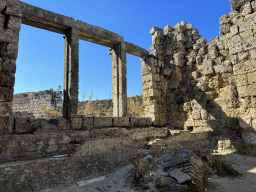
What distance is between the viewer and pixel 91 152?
4.50 metres

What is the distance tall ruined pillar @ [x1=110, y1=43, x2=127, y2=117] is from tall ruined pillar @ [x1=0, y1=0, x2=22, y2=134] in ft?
12.7

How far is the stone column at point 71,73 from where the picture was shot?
5.63 meters

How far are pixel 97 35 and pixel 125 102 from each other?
2828 millimetres

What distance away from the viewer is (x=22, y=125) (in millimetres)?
4320

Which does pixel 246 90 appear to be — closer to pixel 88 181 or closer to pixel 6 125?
pixel 88 181

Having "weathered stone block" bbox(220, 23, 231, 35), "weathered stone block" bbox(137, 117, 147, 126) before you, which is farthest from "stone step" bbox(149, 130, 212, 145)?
"weathered stone block" bbox(220, 23, 231, 35)

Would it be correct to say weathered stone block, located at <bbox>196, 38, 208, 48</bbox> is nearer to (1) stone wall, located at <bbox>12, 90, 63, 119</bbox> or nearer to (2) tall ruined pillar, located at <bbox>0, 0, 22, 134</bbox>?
(2) tall ruined pillar, located at <bbox>0, 0, 22, 134</bbox>

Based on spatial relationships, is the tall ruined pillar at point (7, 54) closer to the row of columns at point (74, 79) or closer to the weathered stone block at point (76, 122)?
the weathered stone block at point (76, 122)

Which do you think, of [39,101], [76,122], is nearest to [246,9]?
[76,122]

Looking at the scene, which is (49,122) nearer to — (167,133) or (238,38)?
(167,133)

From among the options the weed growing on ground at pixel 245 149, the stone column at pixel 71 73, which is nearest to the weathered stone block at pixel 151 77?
the stone column at pixel 71 73

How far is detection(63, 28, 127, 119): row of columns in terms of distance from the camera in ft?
18.7

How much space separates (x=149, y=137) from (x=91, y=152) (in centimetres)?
273

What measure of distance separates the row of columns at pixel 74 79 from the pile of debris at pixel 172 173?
9.91 ft
